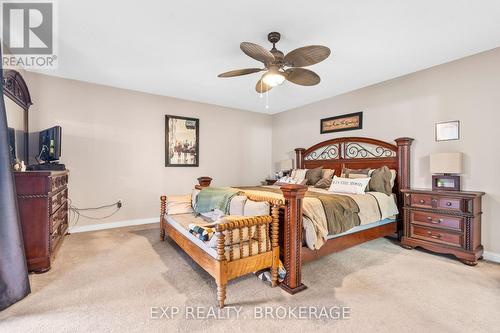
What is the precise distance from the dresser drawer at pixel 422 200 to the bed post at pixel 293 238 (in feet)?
6.75

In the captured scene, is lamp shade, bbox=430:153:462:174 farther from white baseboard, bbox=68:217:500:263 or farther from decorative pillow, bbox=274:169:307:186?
white baseboard, bbox=68:217:500:263

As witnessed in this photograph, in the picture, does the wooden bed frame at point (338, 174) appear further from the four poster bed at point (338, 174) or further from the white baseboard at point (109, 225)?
the white baseboard at point (109, 225)

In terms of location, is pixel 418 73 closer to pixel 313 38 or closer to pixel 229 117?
pixel 313 38

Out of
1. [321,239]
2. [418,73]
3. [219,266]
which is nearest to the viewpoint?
[219,266]

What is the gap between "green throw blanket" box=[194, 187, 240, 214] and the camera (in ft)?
9.02

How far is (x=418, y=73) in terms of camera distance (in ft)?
11.5

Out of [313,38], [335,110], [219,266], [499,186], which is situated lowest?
[219,266]

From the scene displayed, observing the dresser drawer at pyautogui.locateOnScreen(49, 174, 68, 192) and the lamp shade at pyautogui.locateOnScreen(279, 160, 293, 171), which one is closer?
the dresser drawer at pyautogui.locateOnScreen(49, 174, 68, 192)

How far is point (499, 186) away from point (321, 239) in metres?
2.38

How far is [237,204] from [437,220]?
8.43 ft

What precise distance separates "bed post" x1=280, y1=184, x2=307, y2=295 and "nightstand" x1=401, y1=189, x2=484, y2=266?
203cm

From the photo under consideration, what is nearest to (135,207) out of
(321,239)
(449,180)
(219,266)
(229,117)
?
(229,117)

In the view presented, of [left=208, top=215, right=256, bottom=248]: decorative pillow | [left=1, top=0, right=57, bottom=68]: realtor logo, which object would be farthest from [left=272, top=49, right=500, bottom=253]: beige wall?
[left=1, top=0, right=57, bottom=68]: realtor logo

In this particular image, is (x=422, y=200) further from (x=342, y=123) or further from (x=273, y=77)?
(x=273, y=77)
